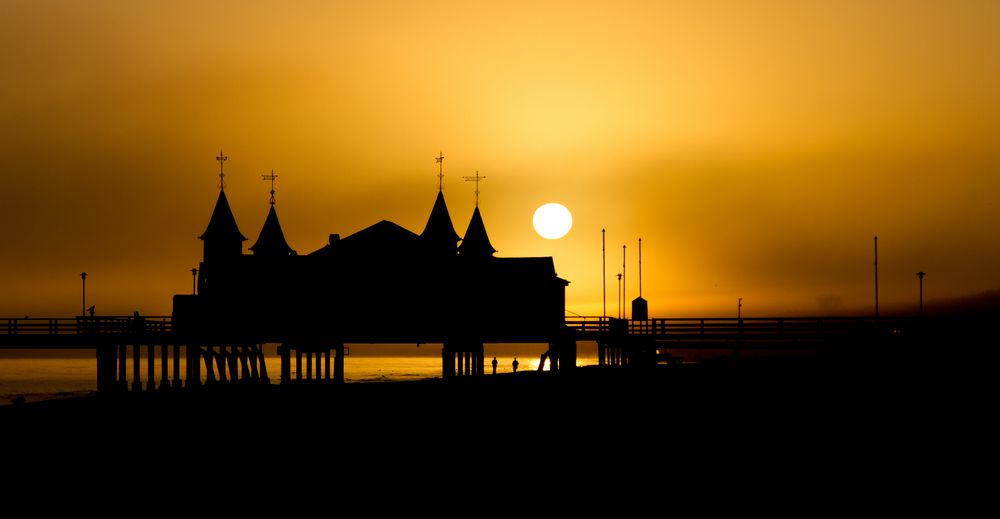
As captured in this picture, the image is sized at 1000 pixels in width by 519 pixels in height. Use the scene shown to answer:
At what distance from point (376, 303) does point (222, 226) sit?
17977 millimetres

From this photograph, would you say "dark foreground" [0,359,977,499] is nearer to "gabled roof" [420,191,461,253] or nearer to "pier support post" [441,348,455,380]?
"pier support post" [441,348,455,380]

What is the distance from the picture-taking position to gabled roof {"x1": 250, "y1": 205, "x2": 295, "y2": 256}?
78562 mm

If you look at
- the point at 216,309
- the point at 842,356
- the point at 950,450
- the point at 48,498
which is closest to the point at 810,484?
the point at 950,450

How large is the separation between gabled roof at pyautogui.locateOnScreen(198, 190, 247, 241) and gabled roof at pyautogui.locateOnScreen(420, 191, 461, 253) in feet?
39.5

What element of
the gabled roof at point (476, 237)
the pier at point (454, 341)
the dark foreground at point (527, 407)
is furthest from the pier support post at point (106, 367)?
the gabled roof at point (476, 237)

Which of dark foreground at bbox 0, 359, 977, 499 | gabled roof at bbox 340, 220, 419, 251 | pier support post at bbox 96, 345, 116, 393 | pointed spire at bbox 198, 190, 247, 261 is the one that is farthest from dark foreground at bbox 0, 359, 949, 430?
pointed spire at bbox 198, 190, 247, 261

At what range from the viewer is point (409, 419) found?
109 feet

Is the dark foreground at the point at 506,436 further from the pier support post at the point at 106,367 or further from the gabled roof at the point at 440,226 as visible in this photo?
the gabled roof at the point at 440,226

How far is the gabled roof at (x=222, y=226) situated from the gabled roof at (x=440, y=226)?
12045 mm

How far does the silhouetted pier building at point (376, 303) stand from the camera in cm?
5803

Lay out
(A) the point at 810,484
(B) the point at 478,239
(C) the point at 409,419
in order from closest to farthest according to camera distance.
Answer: (A) the point at 810,484, (C) the point at 409,419, (B) the point at 478,239

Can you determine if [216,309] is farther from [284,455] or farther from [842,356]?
[284,455]

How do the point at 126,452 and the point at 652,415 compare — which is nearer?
the point at 126,452

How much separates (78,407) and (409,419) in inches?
374
